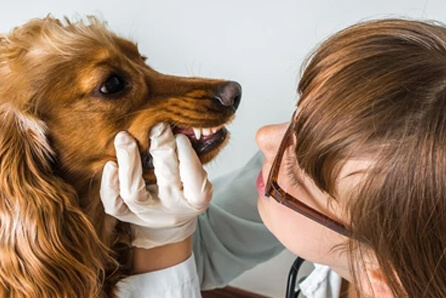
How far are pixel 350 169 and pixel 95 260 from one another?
0.53 m

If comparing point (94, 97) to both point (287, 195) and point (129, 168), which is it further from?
point (287, 195)

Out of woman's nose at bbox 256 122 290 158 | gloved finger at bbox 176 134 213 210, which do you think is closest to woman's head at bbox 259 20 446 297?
woman's nose at bbox 256 122 290 158

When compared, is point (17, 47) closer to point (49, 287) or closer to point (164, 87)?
point (164, 87)

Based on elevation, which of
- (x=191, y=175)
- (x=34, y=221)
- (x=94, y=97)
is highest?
(x=94, y=97)

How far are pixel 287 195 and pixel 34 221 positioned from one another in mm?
445

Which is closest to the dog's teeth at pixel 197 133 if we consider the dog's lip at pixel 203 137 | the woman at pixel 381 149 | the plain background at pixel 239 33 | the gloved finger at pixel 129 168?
the dog's lip at pixel 203 137

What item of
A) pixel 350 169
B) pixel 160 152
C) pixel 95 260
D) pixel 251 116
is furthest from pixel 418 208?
pixel 251 116

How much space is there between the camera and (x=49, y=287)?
92 cm

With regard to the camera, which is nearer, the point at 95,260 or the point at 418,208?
the point at 418,208

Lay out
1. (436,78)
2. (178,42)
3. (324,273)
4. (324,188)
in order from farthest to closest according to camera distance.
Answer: (178,42)
(324,273)
(324,188)
(436,78)

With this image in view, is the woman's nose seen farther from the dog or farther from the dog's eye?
the dog's eye

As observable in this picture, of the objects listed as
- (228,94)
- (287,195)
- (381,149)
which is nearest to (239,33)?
(228,94)

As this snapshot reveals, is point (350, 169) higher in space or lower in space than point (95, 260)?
higher

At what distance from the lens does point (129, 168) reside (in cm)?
91
